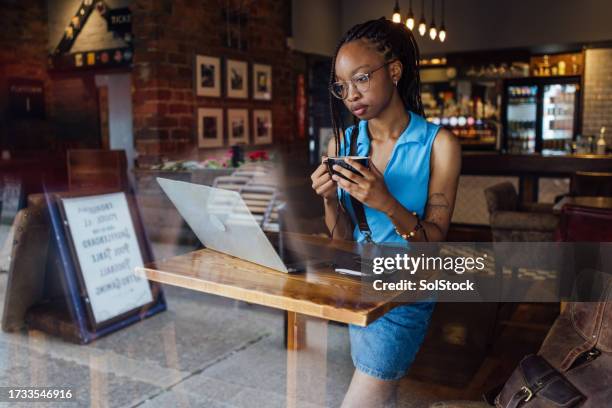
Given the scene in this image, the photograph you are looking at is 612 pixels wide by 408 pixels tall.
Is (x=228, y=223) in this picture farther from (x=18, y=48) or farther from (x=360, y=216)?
(x=18, y=48)

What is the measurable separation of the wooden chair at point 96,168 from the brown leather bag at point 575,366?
4.80 metres

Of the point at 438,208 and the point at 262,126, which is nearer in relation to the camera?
the point at 438,208

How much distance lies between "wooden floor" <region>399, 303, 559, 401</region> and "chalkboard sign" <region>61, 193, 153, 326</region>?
61.6 inches

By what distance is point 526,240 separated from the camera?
4027 millimetres

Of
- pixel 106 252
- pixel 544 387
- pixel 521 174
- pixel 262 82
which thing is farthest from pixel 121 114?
pixel 544 387

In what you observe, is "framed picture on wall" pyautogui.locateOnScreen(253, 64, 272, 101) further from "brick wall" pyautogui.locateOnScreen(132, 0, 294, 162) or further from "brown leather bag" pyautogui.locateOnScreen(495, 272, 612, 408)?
"brown leather bag" pyautogui.locateOnScreen(495, 272, 612, 408)

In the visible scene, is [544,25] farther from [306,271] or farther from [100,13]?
[306,271]

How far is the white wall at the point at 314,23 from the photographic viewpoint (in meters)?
7.49

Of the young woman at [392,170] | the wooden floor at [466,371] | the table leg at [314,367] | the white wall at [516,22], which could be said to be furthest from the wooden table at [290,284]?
the white wall at [516,22]

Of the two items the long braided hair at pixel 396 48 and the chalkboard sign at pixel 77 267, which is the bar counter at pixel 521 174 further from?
the long braided hair at pixel 396 48

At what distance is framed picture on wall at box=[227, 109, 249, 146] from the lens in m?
6.66

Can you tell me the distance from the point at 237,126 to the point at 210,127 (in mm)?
471

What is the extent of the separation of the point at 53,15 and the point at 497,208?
6.47m

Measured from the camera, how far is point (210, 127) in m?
6.36
